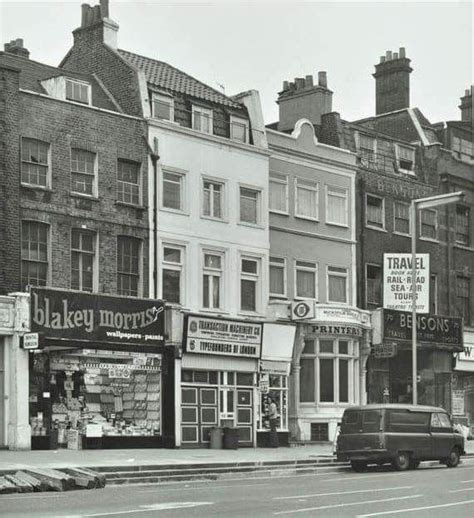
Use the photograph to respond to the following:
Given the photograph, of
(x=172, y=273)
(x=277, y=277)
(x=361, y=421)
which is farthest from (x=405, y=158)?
(x=361, y=421)

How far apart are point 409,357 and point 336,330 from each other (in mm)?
6297

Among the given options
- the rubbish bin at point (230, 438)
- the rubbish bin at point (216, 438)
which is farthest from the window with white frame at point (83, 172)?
the rubbish bin at point (230, 438)

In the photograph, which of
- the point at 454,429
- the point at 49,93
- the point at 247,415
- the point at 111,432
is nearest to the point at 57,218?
the point at 49,93

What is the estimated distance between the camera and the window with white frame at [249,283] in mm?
38562

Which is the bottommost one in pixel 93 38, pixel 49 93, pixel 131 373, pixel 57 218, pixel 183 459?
pixel 183 459

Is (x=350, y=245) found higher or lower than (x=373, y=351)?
higher

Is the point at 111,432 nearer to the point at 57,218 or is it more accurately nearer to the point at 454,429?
the point at 57,218

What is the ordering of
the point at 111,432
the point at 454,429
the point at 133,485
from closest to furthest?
the point at 133,485 < the point at 454,429 < the point at 111,432

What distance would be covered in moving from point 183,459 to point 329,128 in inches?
772

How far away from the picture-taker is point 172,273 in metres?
36.2

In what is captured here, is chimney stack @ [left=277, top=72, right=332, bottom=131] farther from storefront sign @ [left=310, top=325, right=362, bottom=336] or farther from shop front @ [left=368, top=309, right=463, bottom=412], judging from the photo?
storefront sign @ [left=310, top=325, right=362, bottom=336]

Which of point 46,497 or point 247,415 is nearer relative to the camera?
point 46,497

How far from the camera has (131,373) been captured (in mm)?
34250

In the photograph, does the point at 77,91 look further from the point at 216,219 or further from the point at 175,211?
the point at 216,219
